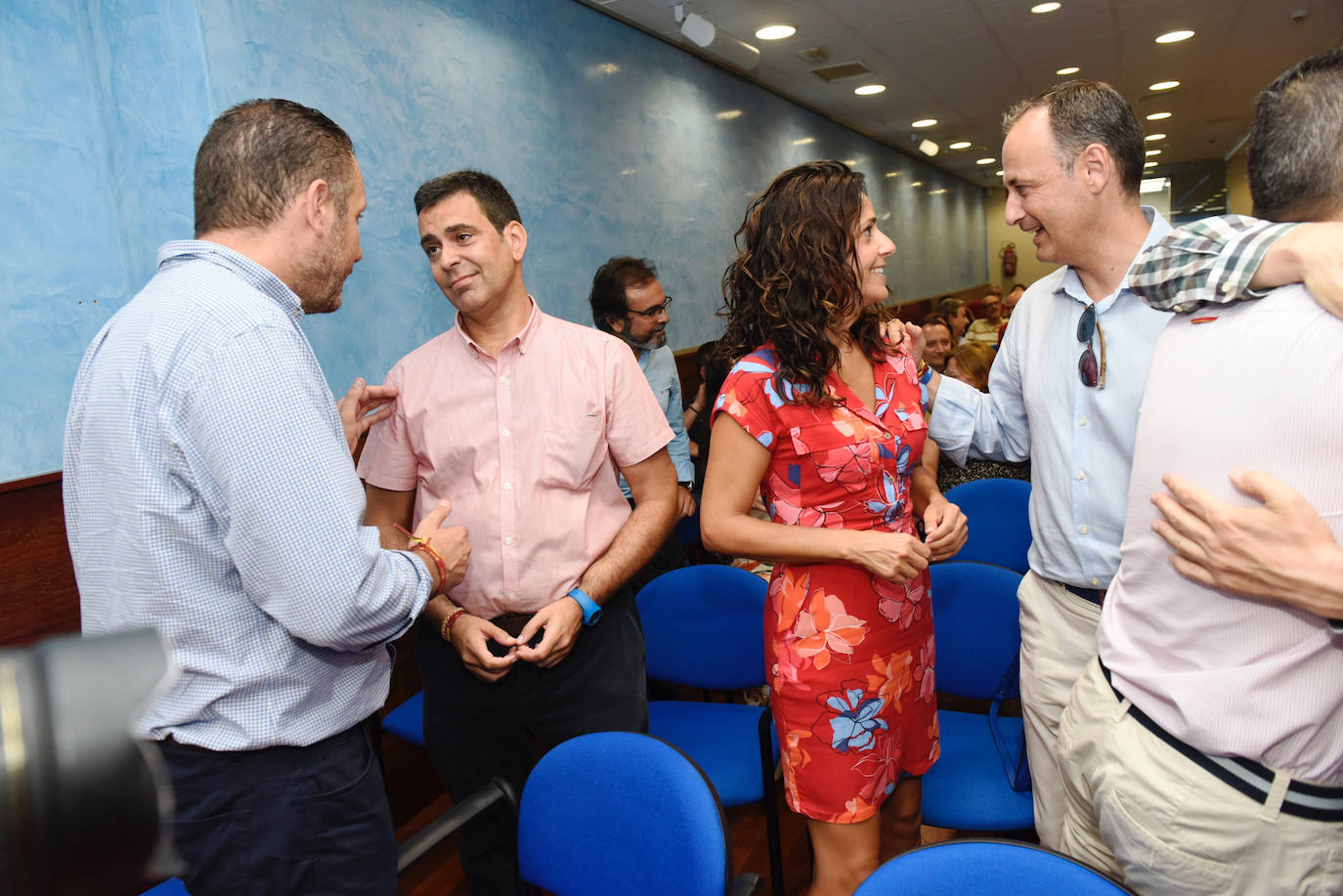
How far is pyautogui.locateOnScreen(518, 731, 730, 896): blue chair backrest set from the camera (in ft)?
4.47

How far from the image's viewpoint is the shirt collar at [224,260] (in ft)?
4.21

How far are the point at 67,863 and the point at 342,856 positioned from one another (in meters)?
1.10

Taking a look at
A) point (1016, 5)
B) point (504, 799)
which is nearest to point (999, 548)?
point (504, 799)

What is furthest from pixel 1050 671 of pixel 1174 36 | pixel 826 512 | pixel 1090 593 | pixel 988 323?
pixel 988 323

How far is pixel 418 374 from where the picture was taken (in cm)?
201

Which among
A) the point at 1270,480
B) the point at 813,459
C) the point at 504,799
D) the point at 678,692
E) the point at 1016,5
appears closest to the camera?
the point at 1270,480

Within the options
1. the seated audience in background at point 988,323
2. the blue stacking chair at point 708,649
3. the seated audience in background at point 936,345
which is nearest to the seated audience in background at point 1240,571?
the blue stacking chair at point 708,649

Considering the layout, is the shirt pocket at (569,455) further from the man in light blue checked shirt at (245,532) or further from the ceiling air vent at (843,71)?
the ceiling air vent at (843,71)

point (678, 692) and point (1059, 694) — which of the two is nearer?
point (1059, 694)

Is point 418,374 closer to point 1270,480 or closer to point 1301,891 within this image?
point 1270,480

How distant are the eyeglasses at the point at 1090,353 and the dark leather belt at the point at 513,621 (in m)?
1.22

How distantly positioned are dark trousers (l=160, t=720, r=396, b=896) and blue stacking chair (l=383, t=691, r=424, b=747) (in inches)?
44.7

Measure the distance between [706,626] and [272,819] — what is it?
1.36 m

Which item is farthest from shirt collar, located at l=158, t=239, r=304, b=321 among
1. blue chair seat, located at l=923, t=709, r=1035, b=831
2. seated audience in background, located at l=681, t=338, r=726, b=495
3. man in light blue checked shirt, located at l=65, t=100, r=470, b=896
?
seated audience in background, located at l=681, t=338, r=726, b=495
